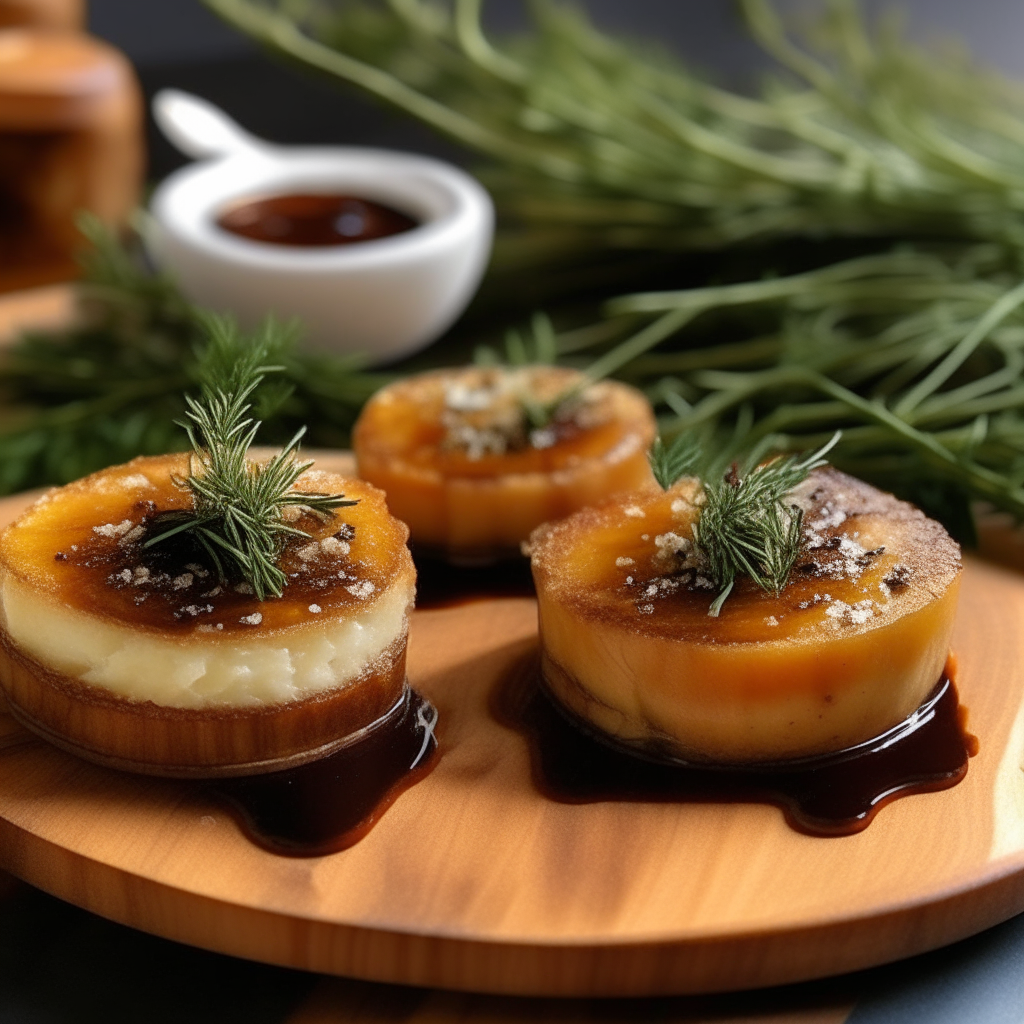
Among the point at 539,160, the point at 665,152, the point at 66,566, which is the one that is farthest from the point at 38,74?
the point at 66,566

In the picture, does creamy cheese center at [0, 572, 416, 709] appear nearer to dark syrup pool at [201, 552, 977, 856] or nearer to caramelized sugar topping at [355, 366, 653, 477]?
dark syrup pool at [201, 552, 977, 856]

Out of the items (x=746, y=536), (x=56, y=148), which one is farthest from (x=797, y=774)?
(x=56, y=148)

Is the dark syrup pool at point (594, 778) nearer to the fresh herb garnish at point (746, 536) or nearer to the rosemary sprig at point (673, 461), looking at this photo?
the fresh herb garnish at point (746, 536)

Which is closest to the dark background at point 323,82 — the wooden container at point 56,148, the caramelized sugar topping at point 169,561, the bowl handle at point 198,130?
the wooden container at point 56,148

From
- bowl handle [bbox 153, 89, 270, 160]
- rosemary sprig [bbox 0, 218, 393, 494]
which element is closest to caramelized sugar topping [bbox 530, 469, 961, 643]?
rosemary sprig [bbox 0, 218, 393, 494]

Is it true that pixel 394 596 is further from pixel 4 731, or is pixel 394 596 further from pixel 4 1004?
pixel 4 1004
